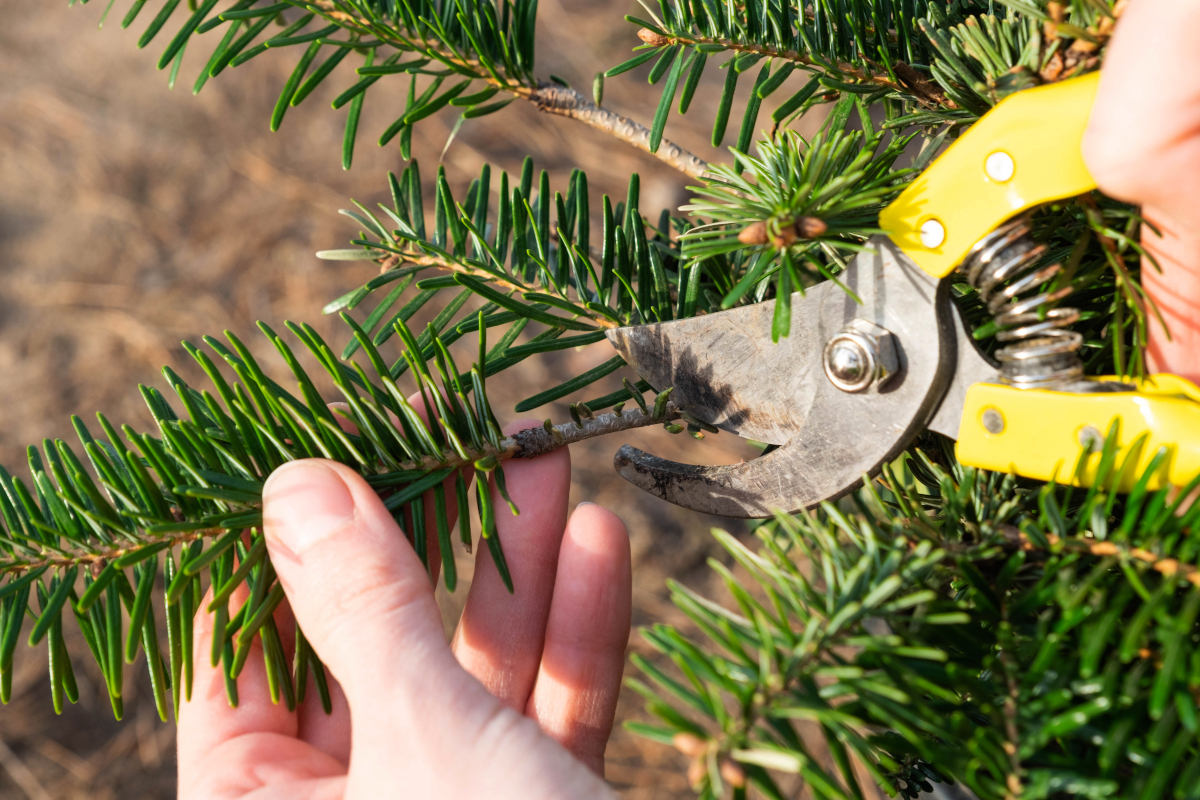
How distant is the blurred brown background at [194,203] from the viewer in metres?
2.02

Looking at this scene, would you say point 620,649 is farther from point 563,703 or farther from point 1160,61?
point 1160,61

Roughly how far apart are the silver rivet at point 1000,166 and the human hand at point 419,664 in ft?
1.40

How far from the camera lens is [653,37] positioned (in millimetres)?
664

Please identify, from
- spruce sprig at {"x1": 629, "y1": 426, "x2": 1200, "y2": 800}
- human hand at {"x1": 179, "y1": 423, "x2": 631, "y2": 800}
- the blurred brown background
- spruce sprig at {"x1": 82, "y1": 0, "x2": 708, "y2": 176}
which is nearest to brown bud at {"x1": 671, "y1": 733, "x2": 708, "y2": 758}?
spruce sprig at {"x1": 629, "y1": 426, "x2": 1200, "y2": 800}

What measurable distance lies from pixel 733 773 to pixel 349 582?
0.31 m

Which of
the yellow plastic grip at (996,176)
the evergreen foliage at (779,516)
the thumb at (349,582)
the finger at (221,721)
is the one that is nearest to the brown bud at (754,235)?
the evergreen foliage at (779,516)

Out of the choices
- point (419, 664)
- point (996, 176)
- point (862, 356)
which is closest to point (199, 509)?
point (419, 664)

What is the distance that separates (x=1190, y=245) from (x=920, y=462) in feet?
0.85

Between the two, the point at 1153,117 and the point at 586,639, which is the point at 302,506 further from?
the point at 1153,117

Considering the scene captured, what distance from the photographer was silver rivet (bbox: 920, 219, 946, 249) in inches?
21.4

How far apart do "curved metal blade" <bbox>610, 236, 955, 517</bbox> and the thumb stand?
239 mm

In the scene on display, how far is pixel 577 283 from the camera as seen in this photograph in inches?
27.9

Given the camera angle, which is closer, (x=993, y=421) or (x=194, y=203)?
(x=993, y=421)

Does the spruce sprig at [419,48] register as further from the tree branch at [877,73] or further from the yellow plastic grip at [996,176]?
the yellow plastic grip at [996,176]
